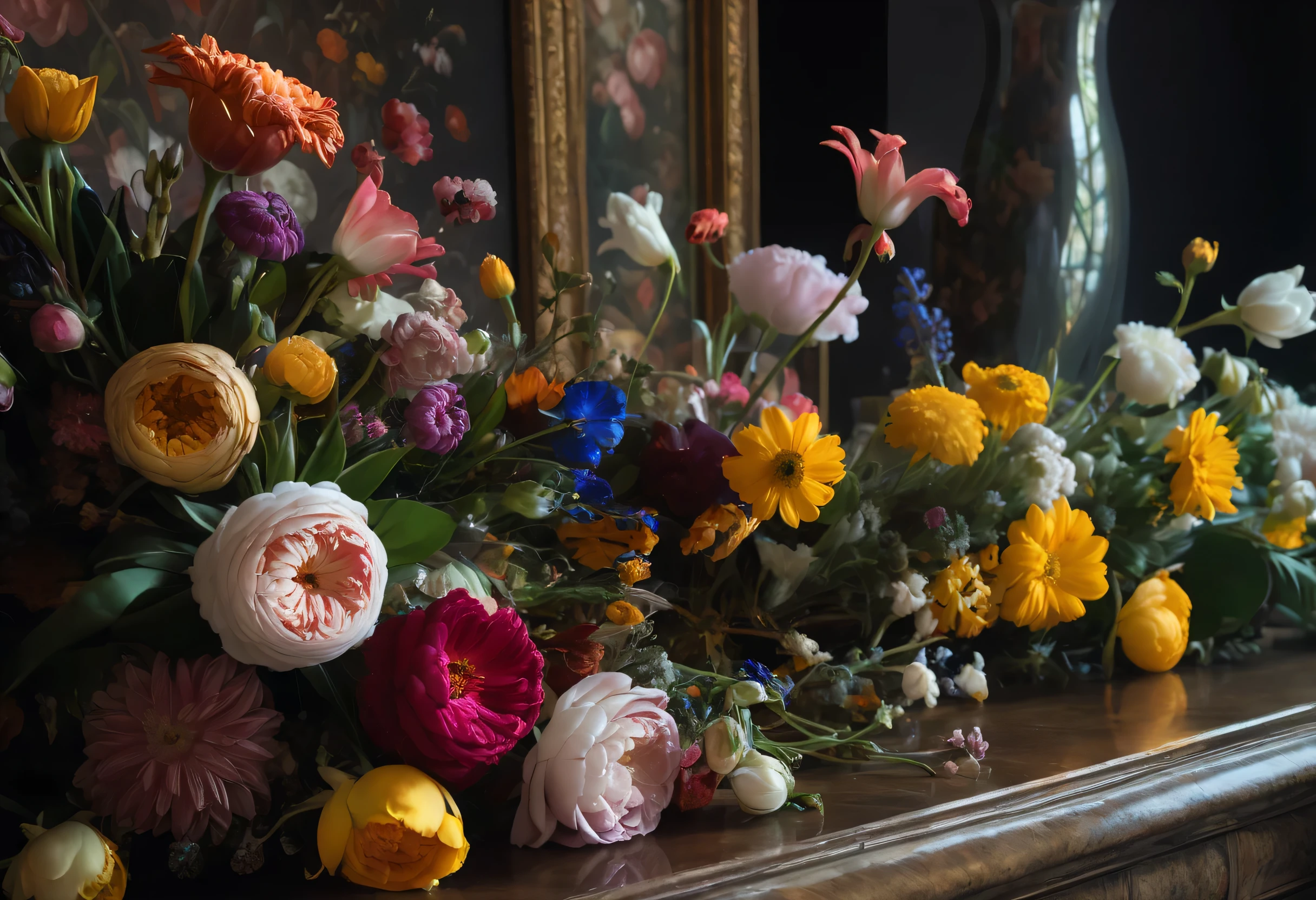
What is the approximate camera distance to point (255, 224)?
1.66 ft

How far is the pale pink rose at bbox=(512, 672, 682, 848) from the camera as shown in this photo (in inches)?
20.1

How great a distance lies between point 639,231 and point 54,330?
483mm

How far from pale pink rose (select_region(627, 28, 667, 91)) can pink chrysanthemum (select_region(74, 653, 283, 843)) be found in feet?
2.24

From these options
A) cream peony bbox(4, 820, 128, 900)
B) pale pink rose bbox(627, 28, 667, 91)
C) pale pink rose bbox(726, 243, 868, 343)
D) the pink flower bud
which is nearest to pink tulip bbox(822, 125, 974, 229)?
pale pink rose bbox(726, 243, 868, 343)

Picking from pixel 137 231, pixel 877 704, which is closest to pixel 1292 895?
pixel 877 704

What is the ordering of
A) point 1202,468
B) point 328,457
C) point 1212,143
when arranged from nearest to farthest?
point 328,457
point 1202,468
point 1212,143

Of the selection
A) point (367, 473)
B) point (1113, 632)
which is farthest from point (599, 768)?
point (1113, 632)

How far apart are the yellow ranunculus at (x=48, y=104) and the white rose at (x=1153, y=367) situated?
2.72 ft

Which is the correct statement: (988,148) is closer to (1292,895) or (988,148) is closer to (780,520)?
(780,520)

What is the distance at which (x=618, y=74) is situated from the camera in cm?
95

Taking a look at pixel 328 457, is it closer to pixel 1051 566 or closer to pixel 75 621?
pixel 75 621

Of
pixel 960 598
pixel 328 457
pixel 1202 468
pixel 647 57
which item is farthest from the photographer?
pixel 647 57

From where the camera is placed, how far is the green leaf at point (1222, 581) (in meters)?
0.91

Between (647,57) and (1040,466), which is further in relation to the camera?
(647,57)
